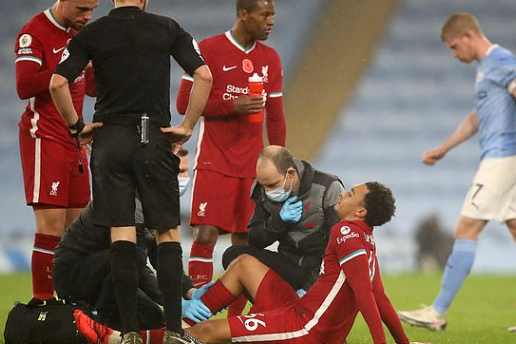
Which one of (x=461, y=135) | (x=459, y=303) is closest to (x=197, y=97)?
(x=461, y=135)

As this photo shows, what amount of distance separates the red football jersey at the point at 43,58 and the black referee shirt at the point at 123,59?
1.32 m

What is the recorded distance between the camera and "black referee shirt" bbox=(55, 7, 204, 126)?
4242 mm

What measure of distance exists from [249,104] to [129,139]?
1.60m

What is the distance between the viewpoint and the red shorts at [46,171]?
18.1ft

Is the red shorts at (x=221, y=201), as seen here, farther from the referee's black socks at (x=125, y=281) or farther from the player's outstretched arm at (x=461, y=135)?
the referee's black socks at (x=125, y=281)

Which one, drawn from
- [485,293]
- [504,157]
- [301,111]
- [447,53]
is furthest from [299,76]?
[504,157]

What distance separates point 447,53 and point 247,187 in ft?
38.1

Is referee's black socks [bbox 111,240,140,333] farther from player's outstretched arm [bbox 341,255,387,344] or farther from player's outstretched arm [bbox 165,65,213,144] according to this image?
player's outstretched arm [bbox 341,255,387,344]

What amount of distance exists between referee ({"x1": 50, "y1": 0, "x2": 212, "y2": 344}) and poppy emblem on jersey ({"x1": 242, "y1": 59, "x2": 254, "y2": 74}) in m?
1.76

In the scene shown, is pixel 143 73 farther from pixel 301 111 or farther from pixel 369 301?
pixel 301 111

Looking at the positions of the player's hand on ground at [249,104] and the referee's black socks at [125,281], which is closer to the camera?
the referee's black socks at [125,281]

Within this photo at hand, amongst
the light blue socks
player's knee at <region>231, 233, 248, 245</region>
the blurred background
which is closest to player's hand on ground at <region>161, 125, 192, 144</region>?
player's knee at <region>231, 233, 248, 245</region>

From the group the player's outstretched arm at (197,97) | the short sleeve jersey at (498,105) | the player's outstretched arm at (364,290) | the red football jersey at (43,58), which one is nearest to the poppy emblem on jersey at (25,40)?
the red football jersey at (43,58)

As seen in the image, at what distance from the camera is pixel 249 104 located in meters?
5.72
